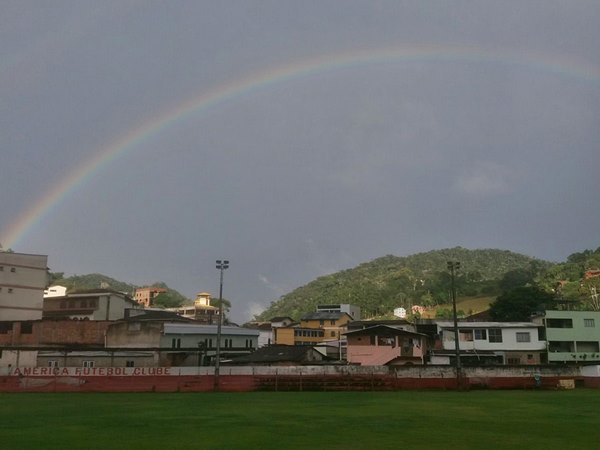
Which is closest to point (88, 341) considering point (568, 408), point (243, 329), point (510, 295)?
point (243, 329)

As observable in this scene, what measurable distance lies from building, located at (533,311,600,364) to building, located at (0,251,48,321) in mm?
62606

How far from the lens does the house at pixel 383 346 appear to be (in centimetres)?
5991

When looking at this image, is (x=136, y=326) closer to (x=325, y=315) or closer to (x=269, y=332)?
(x=269, y=332)

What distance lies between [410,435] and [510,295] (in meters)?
81.7

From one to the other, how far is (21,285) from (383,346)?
4644 centimetres

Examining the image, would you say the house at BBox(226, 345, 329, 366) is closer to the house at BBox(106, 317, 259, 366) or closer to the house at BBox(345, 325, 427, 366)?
the house at BBox(345, 325, 427, 366)

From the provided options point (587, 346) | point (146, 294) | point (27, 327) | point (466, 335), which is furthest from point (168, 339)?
point (146, 294)

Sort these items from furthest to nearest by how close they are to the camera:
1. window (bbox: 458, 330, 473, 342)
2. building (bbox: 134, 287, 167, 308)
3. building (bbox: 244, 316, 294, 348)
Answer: building (bbox: 134, 287, 167, 308)
building (bbox: 244, 316, 294, 348)
window (bbox: 458, 330, 473, 342)

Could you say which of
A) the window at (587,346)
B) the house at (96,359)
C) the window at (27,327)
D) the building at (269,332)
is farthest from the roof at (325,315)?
the window at (27,327)

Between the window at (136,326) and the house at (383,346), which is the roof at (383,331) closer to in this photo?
the house at (383,346)

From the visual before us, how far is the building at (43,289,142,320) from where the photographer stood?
78.9 metres

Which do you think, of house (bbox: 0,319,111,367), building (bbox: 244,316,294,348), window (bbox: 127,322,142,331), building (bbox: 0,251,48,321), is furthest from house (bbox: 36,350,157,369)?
building (bbox: 244,316,294,348)

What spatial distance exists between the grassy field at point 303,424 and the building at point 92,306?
4688 centimetres

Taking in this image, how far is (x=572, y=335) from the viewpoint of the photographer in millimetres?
68125
